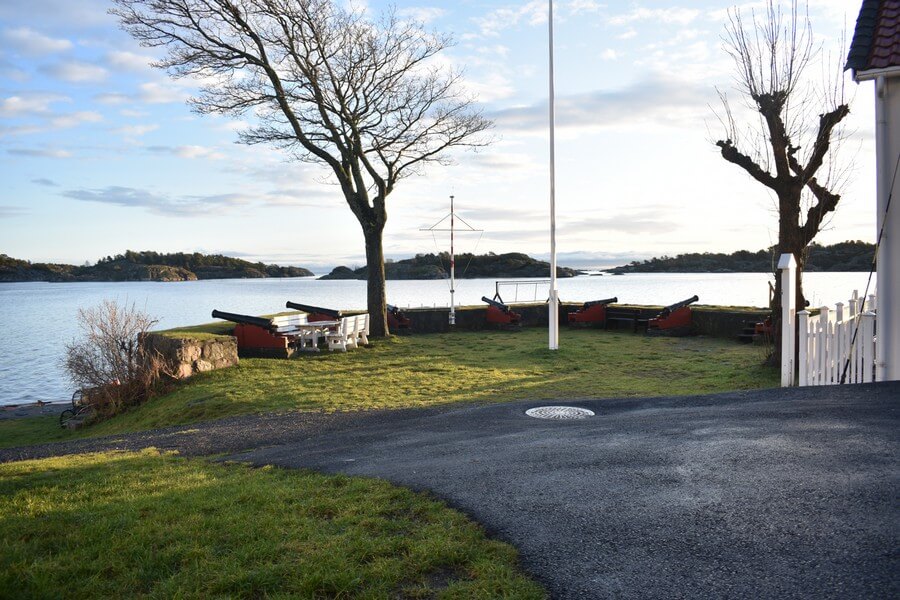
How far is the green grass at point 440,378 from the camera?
11.6 meters

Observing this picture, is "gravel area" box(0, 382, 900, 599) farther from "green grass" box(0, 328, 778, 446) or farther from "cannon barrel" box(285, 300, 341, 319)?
"cannon barrel" box(285, 300, 341, 319)

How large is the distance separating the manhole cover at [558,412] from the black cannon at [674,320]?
13.6 metres

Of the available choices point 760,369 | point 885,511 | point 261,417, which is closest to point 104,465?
point 261,417

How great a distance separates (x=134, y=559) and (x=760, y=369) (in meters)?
12.8

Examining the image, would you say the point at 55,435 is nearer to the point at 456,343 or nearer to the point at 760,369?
the point at 456,343

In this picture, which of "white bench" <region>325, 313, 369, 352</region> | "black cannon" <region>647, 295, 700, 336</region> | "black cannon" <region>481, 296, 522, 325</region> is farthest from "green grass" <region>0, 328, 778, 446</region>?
"black cannon" <region>481, 296, 522, 325</region>

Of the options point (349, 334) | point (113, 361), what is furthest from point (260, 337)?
point (113, 361)

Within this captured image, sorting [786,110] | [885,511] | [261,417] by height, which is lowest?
[261,417]

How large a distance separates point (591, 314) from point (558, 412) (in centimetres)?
1637

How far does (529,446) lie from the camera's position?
6.35m

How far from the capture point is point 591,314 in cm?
2477

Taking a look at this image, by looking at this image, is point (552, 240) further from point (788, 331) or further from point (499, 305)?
point (788, 331)

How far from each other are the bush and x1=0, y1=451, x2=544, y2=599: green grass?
9.00 meters

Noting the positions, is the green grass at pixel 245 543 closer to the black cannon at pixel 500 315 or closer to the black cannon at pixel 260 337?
the black cannon at pixel 260 337
